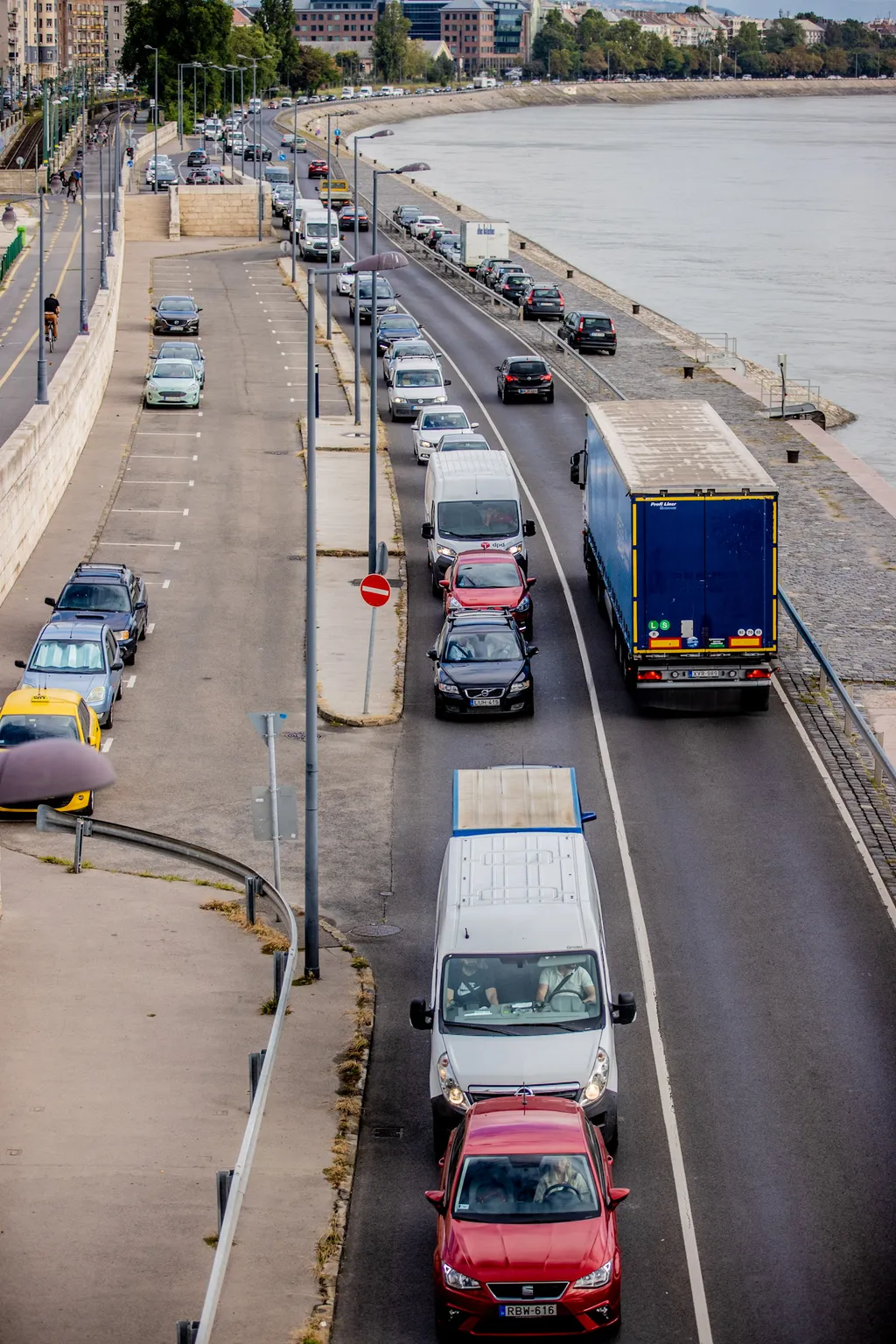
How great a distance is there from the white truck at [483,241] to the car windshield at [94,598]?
5463 cm

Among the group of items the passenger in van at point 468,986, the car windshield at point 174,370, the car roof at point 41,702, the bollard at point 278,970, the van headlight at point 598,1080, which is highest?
the car windshield at point 174,370

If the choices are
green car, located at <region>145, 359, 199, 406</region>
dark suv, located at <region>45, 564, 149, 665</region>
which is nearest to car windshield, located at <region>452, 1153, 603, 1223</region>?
dark suv, located at <region>45, 564, 149, 665</region>

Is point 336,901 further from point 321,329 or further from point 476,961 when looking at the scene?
point 321,329

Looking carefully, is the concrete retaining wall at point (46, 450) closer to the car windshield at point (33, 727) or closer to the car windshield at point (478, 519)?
the car windshield at point (478, 519)

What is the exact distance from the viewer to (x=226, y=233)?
326 feet

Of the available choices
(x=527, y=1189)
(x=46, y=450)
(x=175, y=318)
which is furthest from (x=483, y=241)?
(x=527, y=1189)

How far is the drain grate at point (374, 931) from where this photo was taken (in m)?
21.8

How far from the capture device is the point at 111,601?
107 feet

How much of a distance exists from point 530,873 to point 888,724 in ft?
36.7

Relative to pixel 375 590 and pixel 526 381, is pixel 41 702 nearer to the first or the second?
pixel 375 590

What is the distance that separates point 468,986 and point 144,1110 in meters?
3.13

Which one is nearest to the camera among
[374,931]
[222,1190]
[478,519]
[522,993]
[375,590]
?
[222,1190]

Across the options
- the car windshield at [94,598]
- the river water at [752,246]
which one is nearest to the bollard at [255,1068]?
the car windshield at [94,598]

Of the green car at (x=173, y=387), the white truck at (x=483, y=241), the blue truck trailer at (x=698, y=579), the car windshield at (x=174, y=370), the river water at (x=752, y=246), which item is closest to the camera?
the blue truck trailer at (x=698, y=579)
